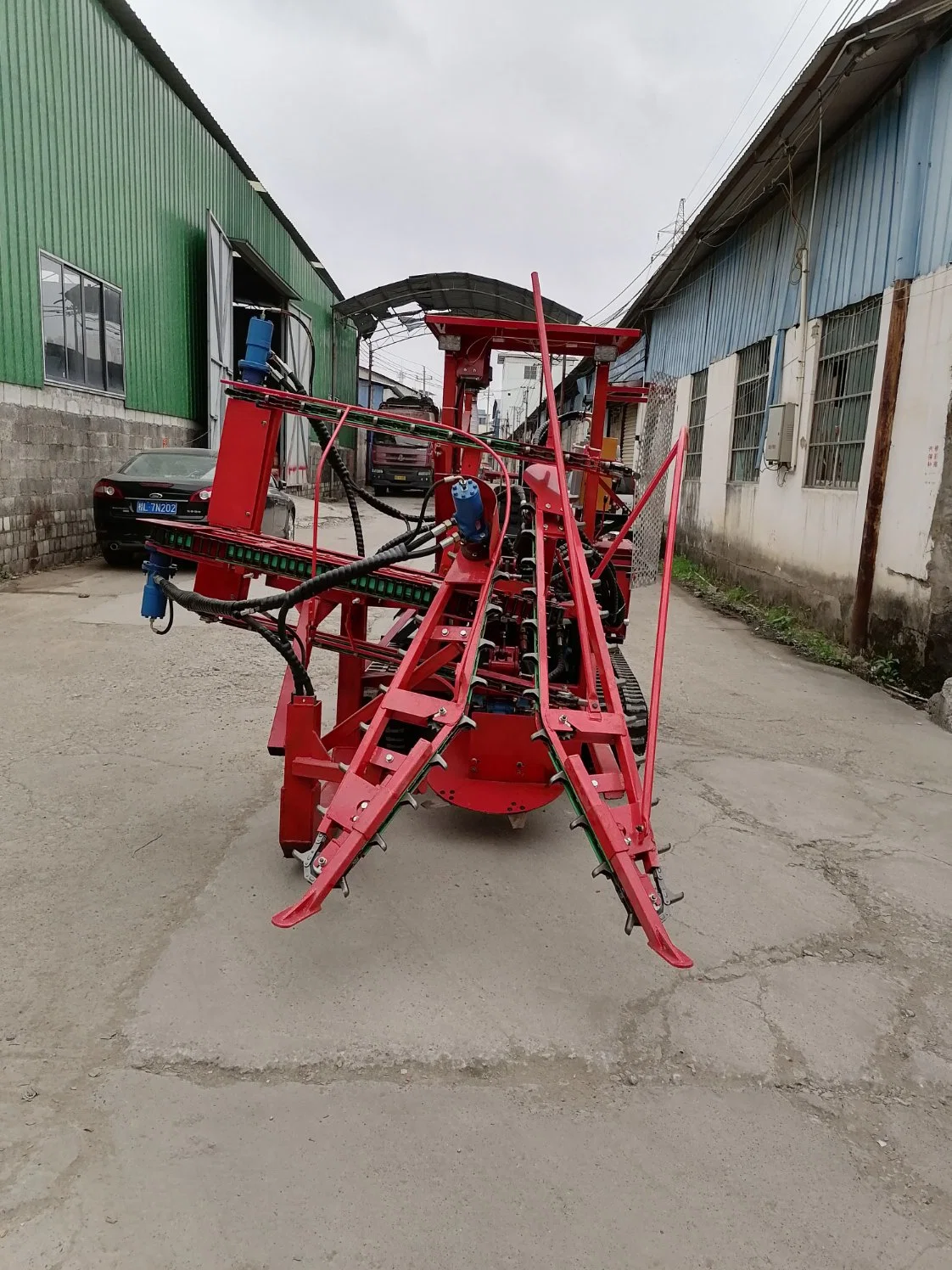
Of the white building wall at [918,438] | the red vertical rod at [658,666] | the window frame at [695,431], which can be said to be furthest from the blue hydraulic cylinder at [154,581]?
the window frame at [695,431]

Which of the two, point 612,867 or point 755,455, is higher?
point 755,455

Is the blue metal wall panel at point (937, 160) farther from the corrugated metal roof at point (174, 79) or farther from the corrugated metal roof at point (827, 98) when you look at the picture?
the corrugated metal roof at point (174, 79)

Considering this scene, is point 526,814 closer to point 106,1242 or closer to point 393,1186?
point 393,1186

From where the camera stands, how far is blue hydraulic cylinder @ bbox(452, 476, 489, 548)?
3.53 m

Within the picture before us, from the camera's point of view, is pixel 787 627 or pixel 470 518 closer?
pixel 470 518

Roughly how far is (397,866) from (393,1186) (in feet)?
5.27

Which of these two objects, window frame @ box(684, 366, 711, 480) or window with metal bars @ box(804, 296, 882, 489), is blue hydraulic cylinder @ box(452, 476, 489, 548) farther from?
window frame @ box(684, 366, 711, 480)

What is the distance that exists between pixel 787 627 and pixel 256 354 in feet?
22.7

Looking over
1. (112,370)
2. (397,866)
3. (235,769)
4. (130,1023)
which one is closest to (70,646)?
(235,769)

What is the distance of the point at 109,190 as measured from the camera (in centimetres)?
1152

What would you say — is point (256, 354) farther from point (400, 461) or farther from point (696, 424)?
point (400, 461)

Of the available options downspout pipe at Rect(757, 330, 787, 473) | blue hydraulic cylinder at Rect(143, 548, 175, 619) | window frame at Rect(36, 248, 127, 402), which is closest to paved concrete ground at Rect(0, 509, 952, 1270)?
blue hydraulic cylinder at Rect(143, 548, 175, 619)

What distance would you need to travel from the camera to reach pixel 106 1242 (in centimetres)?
185

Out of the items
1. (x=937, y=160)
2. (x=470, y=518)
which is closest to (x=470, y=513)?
(x=470, y=518)
